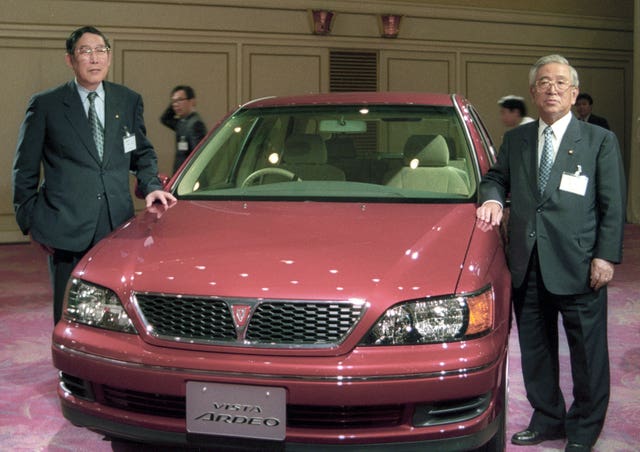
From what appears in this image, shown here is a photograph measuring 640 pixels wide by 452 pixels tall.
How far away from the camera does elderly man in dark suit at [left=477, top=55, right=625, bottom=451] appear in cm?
265

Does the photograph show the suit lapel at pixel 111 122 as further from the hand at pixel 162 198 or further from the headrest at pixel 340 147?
the headrest at pixel 340 147

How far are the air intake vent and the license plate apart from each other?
8.21m

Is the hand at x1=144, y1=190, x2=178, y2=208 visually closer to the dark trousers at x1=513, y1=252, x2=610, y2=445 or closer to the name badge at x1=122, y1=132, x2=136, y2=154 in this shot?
the name badge at x1=122, y1=132, x2=136, y2=154

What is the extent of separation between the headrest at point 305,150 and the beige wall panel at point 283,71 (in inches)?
253

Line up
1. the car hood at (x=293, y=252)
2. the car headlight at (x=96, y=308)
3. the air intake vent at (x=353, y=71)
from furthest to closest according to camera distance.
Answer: the air intake vent at (x=353, y=71) < the car headlight at (x=96, y=308) < the car hood at (x=293, y=252)

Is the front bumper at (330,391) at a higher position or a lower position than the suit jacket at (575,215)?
lower

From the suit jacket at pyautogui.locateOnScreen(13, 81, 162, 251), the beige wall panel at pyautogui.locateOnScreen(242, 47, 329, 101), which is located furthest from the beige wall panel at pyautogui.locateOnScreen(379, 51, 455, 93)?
the suit jacket at pyautogui.locateOnScreen(13, 81, 162, 251)

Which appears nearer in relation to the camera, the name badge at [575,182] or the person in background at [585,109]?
the name badge at [575,182]

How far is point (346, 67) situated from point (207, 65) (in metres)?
1.76

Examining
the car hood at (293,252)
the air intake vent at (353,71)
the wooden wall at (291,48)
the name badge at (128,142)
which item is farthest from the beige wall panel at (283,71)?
the car hood at (293,252)

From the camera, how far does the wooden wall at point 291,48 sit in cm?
885

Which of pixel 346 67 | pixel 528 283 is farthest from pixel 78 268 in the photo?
pixel 346 67

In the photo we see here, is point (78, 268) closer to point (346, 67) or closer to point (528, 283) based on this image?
point (528, 283)

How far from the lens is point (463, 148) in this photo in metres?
3.24
